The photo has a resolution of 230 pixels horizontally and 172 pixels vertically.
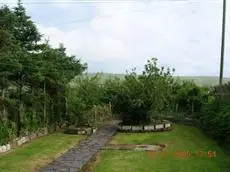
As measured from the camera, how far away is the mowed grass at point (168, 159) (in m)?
9.16

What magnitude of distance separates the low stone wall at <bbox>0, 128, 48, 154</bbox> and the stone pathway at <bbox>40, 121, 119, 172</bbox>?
6.35 ft

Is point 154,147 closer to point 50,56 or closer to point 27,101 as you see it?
point 27,101

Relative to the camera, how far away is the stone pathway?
30.5 ft

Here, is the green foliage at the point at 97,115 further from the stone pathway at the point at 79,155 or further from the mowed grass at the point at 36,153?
the mowed grass at the point at 36,153

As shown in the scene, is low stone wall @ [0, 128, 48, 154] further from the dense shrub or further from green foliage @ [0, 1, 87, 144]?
the dense shrub

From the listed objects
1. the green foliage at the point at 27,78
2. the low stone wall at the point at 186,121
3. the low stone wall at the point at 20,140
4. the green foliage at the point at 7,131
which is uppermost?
the green foliage at the point at 27,78

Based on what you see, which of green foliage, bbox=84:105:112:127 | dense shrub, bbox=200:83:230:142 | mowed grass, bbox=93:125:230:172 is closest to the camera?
mowed grass, bbox=93:125:230:172

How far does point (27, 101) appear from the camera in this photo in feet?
48.3

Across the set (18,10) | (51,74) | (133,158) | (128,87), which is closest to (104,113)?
(128,87)

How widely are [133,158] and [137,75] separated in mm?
9375

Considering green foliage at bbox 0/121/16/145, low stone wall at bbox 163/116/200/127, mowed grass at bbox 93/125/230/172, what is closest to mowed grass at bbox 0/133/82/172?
green foliage at bbox 0/121/16/145

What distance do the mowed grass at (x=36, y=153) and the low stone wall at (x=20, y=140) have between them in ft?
0.76
